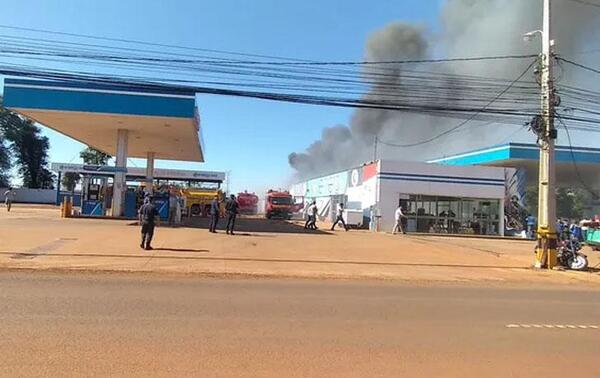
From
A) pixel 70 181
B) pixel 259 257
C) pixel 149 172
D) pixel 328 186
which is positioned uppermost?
pixel 70 181

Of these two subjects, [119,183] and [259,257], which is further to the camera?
[119,183]

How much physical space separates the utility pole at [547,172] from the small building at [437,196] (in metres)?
17.1

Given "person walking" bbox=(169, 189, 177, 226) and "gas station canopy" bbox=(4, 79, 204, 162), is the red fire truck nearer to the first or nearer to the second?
"person walking" bbox=(169, 189, 177, 226)

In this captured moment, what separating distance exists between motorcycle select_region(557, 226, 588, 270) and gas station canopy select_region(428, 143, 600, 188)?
2059 cm

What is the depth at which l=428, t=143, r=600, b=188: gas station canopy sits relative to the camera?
4044 centimetres

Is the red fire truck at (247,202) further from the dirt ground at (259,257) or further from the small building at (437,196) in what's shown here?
the dirt ground at (259,257)

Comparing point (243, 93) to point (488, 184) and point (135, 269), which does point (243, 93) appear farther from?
point (488, 184)

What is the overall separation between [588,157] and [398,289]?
3556 cm

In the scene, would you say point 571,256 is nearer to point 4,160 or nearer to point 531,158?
point 531,158

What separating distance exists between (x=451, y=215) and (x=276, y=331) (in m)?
32.0

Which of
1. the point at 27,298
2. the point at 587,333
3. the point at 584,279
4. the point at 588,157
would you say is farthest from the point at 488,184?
the point at 27,298

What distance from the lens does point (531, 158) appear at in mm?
40531

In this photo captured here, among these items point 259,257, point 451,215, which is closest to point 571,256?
point 259,257

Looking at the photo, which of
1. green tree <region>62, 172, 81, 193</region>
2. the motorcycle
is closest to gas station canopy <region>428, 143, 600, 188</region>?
the motorcycle
